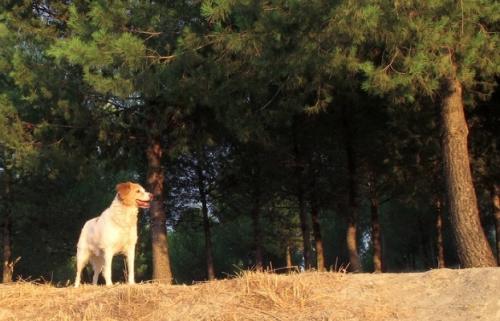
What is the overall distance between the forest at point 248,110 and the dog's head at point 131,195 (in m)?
2.25

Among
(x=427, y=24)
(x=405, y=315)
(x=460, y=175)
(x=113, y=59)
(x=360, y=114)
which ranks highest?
(x=360, y=114)

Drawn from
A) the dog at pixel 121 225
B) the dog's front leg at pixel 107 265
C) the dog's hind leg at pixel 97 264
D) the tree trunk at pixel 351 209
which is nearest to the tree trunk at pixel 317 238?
the tree trunk at pixel 351 209

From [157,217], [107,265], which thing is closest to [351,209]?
[157,217]

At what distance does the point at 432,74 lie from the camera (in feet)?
37.5

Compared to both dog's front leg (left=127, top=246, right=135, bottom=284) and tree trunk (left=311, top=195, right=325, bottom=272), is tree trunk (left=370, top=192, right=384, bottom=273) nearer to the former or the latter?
tree trunk (left=311, top=195, right=325, bottom=272)

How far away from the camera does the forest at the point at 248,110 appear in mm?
11422

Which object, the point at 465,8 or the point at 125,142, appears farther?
the point at 125,142

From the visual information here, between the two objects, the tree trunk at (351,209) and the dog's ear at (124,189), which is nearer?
the dog's ear at (124,189)

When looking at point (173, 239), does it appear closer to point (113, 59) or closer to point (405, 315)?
point (113, 59)

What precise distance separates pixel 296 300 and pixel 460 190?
5137 mm

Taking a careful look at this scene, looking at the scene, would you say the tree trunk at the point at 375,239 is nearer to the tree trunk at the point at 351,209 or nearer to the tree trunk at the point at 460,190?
the tree trunk at the point at 351,209

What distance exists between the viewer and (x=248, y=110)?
15.3 m

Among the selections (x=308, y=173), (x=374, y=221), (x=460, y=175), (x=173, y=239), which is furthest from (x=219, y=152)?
(x=173, y=239)

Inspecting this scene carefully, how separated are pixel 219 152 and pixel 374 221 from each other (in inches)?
247
